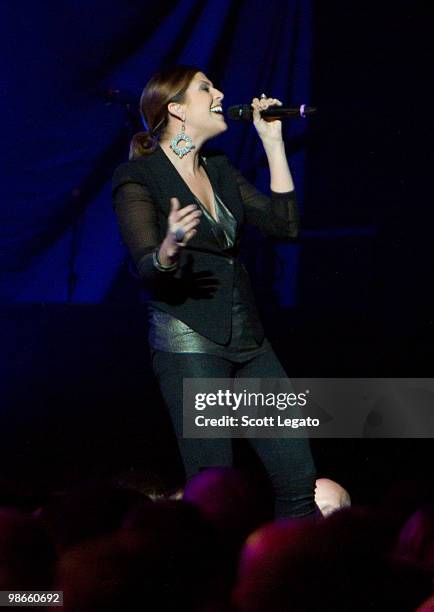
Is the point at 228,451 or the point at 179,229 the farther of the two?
the point at 228,451

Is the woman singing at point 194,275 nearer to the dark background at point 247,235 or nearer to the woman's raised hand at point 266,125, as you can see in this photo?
the woman's raised hand at point 266,125

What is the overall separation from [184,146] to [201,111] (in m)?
0.11

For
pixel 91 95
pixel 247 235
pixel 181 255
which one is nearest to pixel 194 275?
pixel 181 255

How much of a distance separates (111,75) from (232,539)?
3.59 metres

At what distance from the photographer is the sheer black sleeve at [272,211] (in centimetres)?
235

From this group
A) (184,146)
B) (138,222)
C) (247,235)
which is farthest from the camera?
(247,235)

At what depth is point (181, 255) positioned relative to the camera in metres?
2.12

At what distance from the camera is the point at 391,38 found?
5.18m

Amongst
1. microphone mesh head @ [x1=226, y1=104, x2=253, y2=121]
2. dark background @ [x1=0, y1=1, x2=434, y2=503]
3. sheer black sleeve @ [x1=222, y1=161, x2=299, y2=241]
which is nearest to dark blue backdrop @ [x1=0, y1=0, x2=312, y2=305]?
dark background @ [x1=0, y1=1, x2=434, y2=503]

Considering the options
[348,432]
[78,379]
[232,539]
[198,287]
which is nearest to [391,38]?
[348,432]

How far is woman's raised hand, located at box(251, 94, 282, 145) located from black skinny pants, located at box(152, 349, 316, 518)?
71cm

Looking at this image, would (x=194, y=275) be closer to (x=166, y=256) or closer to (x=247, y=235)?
(x=166, y=256)

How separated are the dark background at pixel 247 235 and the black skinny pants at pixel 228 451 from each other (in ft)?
3.71

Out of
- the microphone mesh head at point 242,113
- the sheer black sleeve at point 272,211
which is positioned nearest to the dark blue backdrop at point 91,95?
the microphone mesh head at point 242,113
